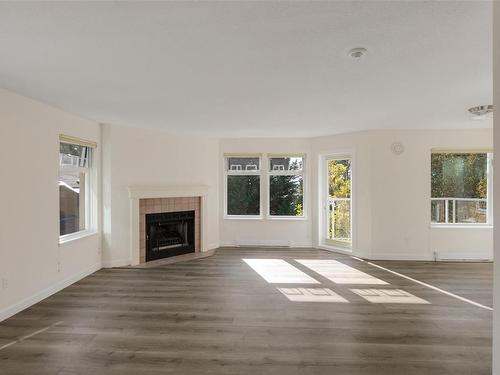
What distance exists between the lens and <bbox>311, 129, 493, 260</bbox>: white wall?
5.27 meters

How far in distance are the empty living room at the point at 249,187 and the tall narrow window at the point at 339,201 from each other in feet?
0.09

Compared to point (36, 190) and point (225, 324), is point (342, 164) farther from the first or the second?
point (36, 190)

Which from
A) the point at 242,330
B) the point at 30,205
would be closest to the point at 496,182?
the point at 242,330

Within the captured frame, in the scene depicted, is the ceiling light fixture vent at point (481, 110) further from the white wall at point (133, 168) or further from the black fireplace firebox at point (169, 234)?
the black fireplace firebox at point (169, 234)

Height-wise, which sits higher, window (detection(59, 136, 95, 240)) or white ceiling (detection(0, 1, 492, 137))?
white ceiling (detection(0, 1, 492, 137))

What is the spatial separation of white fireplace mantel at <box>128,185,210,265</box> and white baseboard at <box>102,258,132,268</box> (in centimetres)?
8

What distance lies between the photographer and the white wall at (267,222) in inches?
246

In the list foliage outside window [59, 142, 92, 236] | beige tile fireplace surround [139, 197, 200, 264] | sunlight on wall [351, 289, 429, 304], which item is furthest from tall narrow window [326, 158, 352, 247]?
foliage outside window [59, 142, 92, 236]

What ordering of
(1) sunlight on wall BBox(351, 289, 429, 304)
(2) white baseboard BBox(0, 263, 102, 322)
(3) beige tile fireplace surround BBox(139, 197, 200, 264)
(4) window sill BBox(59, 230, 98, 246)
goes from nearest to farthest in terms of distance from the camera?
1. (2) white baseboard BBox(0, 263, 102, 322)
2. (1) sunlight on wall BBox(351, 289, 429, 304)
3. (4) window sill BBox(59, 230, 98, 246)
4. (3) beige tile fireplace surround BBox(139, 197, 200, 264)

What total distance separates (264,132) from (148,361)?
4042 millimetres

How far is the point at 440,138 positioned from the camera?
5.29 meters

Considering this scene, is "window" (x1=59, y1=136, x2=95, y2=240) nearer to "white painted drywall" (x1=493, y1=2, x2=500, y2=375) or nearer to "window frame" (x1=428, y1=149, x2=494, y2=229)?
"white painted drywall" (x1=493, y1=2, x2=500, y2=375)

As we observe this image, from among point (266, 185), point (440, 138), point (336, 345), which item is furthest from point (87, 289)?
point (440, 138)

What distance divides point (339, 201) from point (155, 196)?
3416mm
